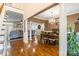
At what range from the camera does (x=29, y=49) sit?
2.11m

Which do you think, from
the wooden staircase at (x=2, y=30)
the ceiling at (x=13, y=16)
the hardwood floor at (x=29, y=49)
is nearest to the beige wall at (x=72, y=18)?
the hardwood floor at (x=29, y=49)

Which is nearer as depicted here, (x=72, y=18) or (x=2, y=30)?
(x=72, y=18)

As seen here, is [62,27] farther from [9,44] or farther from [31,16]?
[9,44]

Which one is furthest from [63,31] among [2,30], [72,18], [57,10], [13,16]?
[2,30]

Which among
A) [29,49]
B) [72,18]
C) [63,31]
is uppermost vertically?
[72,18]

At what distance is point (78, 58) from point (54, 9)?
97cm

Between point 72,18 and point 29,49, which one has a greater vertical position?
point 72,18

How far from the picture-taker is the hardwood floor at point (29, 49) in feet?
6.79

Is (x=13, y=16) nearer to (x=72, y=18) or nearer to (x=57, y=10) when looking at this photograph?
(x=57, y=10)

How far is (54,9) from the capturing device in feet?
6.63

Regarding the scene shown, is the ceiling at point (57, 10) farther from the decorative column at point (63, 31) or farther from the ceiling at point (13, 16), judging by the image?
the ceiling at point (13, 16)

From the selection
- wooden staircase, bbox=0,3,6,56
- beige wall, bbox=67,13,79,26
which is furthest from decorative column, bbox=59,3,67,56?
wooden staircase, bbox=0,3,6,56

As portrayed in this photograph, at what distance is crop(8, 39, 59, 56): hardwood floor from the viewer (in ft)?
6.79

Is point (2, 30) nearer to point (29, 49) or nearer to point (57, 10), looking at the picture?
point (29, 49)
